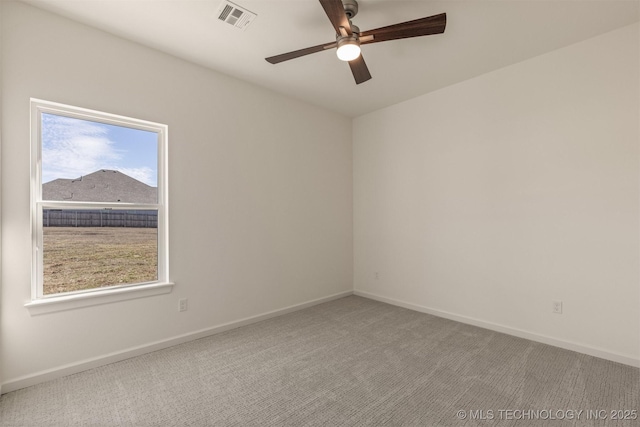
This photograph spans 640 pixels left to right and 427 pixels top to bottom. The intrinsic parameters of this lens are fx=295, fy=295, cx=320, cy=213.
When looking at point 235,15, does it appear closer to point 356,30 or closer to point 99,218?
point 356,30

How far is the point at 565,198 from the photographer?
274 centimetres

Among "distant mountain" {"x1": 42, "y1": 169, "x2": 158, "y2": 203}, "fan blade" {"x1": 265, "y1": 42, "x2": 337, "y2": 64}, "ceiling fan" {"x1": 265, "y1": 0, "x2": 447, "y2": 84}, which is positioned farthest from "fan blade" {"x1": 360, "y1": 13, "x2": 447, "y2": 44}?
"distant mountain" {"x1": 42, "y1": 169, "x2": 158, "y2": 203}

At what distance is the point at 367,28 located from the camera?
2.47 meters

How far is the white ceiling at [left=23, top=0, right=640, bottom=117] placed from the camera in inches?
85.7

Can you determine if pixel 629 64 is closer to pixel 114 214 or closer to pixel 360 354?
pixel 360 354

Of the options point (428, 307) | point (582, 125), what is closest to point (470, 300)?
point (428, 307)

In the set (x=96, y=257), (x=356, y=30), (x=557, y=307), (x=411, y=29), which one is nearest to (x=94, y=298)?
(x=96, y=257)

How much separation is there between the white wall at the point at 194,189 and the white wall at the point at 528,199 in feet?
3.25

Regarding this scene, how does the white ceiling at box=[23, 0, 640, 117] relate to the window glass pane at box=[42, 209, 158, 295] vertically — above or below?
above

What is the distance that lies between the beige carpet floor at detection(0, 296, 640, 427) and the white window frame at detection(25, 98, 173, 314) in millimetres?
564

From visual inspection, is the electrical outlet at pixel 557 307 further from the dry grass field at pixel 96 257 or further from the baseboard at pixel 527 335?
the dry grass field at pixel 96 257

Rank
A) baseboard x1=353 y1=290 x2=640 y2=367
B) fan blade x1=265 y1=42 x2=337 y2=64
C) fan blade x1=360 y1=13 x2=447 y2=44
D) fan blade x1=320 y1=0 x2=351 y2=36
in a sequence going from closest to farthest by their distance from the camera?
fan blade x1=320 y1=0 x2=351 y2=36
fan blade x1=360 y1=13 x2=447 y2=44
fan blade x1=265 y1=42 x2=337 y2=64
baseboard x1=353 y1=290 x2=640 y2=367

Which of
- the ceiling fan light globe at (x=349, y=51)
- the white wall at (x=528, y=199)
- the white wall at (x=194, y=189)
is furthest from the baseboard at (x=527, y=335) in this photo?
the ceiling fan light globe at (x=349, y=51)

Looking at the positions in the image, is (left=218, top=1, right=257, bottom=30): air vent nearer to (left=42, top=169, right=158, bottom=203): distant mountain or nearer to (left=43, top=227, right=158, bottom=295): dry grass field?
(left=42, top=169, right=158, bottom=203): distant mountain
